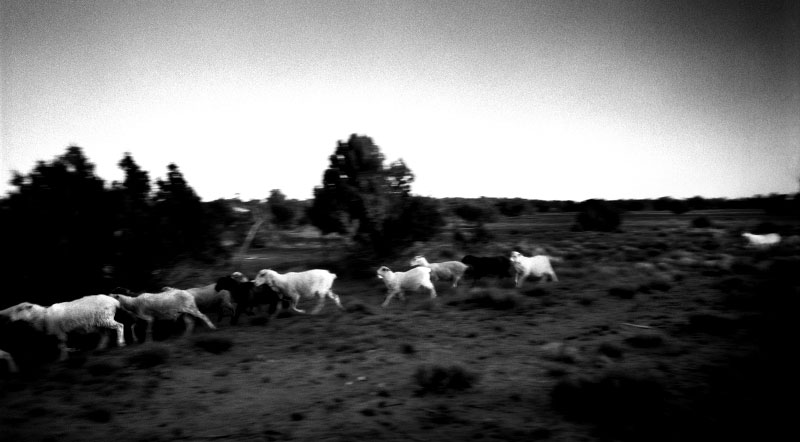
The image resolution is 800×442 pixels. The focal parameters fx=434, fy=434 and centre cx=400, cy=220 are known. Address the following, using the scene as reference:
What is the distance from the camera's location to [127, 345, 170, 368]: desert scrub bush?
8.75 metres

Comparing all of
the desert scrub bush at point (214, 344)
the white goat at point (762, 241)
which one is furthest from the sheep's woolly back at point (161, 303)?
the white goat at point (762, 241)

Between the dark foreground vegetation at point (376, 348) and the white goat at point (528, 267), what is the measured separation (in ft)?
1.73

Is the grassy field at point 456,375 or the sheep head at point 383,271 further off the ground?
the sheep head at point 383,271

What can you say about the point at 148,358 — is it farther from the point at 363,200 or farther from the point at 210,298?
the point at 363,200

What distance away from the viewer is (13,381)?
798 centimetres

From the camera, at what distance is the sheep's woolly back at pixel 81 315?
9.45 m

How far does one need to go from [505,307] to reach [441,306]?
2.03 m

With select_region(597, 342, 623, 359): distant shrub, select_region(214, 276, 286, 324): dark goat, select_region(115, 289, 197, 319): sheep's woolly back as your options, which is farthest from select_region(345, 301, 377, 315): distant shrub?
select_region(597, 342, 623, 359): distant shrub

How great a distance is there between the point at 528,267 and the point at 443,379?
36.5 feet

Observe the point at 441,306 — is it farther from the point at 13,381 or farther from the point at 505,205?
the point at 505,205

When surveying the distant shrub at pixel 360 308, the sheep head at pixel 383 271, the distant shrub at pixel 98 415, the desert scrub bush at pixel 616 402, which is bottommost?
the distant shrub at pixel 360 308

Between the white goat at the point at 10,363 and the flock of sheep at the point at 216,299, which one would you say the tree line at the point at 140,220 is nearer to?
the flock of sheep at the point at 216,299

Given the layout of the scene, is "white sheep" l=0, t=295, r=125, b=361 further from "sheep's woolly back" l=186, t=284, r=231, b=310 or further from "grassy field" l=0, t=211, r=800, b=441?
"sheep's woolly back" l=186, t=284, r=231, b=310

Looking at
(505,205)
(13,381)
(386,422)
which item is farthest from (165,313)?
(505,205)
